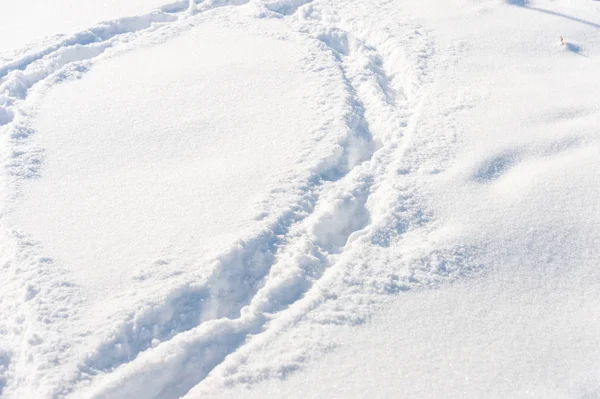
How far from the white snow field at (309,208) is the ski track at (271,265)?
0.01 metres

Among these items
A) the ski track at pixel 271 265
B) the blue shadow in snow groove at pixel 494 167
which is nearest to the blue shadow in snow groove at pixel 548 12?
the ski track at pixel 271 265

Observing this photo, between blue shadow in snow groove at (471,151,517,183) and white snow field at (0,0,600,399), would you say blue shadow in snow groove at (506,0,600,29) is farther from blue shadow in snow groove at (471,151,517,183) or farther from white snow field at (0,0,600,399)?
blue shadow in snow groove at (471,151,517,183)

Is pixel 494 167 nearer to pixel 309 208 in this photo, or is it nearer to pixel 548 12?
pixel 309 208

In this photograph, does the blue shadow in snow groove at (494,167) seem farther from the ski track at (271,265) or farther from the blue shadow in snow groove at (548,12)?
the blue shadow in snow groove at (548,12)

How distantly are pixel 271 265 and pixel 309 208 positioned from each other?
0.45m

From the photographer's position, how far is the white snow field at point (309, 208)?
2.48m

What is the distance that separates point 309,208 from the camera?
10.8 ft

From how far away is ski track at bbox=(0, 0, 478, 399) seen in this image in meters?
2.55

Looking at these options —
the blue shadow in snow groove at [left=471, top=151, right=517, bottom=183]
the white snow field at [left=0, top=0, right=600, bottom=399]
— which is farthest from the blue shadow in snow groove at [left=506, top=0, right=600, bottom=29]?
the blue shadow in snow groove at [left=471, top=151, right=517, bottom=183]

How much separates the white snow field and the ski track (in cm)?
1

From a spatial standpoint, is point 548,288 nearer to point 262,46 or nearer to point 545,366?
point 545,366

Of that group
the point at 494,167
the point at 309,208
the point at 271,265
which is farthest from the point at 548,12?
the point at 271,265

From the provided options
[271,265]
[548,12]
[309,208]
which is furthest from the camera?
[548,12]

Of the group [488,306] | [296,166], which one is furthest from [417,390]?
[296,166]
